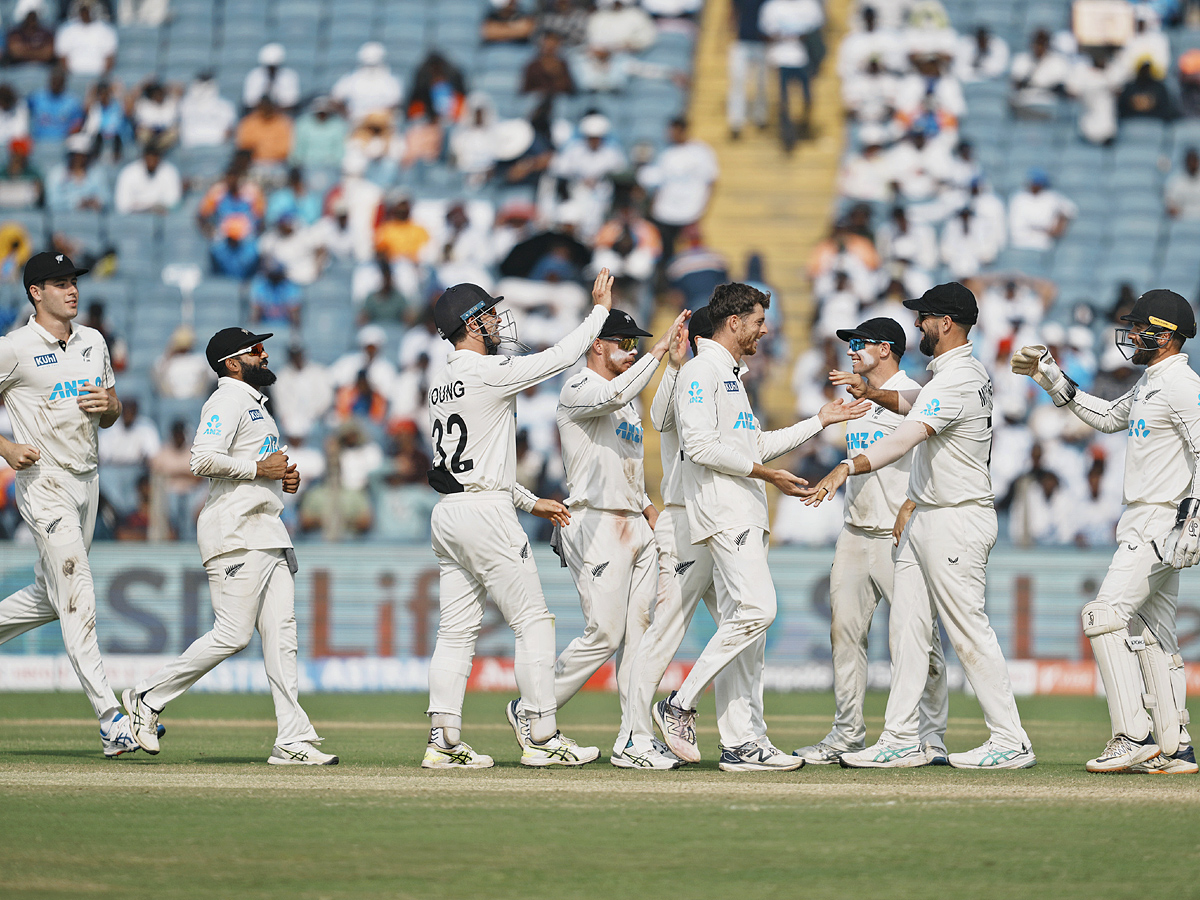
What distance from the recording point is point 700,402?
8.76 metres

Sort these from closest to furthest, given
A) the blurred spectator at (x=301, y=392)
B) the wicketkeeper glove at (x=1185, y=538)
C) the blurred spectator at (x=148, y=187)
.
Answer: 1. the wicketkeeper glove at (x=1185, y=538)
2. the blurred spectator at (x=301, y=392)
3. the blurred spectator at (x=148, y=187)

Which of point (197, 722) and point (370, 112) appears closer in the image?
point (197, 722)

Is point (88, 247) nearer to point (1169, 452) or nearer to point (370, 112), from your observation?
point (370, 112)

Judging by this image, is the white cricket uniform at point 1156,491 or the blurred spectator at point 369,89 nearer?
the white cricket uniform at point 1156,491

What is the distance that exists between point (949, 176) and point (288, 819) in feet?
57.6

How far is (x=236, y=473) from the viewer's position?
903 cm

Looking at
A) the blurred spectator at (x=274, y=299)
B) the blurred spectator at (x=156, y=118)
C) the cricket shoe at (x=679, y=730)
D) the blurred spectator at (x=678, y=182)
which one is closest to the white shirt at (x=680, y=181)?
the blurred spectator at (x=678, y=182)

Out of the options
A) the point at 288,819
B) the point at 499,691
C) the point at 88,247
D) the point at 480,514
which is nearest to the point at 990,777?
the point at 480,514

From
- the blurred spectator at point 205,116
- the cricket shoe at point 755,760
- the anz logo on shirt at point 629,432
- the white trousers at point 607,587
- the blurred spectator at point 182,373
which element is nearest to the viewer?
the cricket shoe at point 755,760

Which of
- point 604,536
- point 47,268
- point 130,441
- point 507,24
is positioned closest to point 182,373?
point 130,441

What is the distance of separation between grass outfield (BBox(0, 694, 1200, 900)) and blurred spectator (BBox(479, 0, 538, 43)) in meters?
17.4

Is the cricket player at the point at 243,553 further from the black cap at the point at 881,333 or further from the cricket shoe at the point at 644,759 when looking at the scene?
the black cap at the point at 881,333

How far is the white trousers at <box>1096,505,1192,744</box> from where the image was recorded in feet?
28.4

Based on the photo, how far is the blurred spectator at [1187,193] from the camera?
22.5 m
